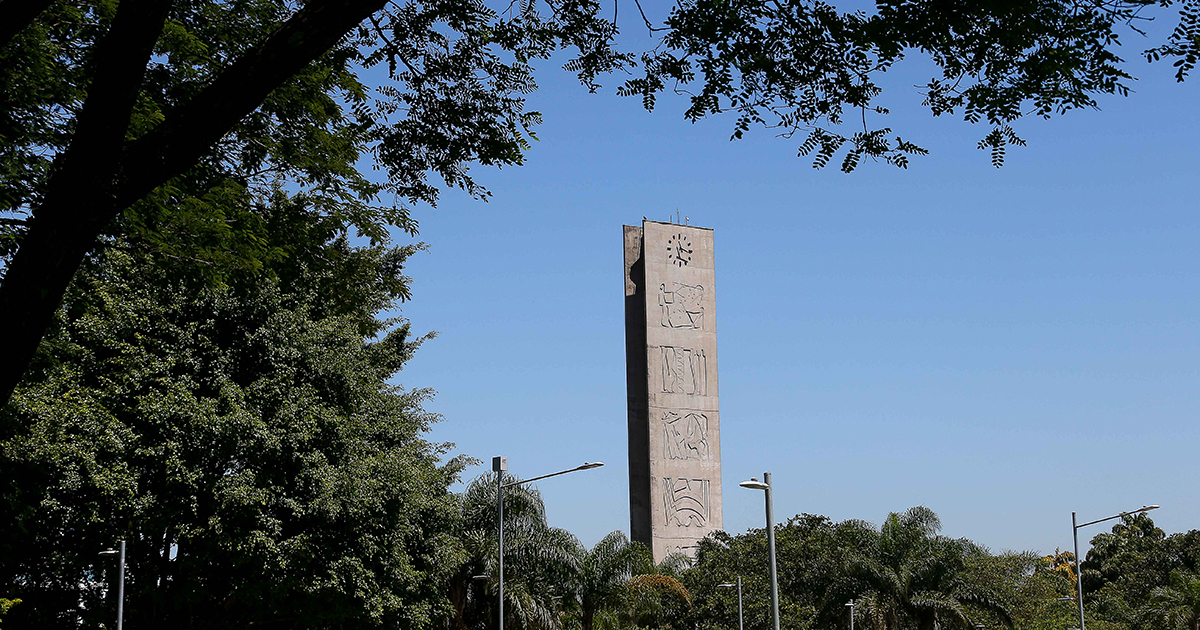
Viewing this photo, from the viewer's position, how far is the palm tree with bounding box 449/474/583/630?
33.0 m

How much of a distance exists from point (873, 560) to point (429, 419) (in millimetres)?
17463

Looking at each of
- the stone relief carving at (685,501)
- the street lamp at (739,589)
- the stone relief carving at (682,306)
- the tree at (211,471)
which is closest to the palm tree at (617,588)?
the street lamp at (739,589)

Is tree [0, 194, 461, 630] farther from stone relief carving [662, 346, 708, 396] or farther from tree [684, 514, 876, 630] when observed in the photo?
stone relief carving [662, 346, 708, 396]

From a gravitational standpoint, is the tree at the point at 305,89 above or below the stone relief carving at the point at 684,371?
below

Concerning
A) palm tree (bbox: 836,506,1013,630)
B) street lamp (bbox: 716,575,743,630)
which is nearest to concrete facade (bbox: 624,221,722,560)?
street lamp (bbox: 716,575,743,630)

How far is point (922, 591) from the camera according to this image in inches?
1576

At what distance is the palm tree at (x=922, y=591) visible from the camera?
39.6 m

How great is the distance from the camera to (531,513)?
35.3 metres

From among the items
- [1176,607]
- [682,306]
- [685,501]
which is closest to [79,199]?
[1176,607]

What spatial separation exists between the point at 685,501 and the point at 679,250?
13462 millimetres

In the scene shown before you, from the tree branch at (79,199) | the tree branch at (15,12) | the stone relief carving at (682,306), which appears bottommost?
the tree branch at (79,199)

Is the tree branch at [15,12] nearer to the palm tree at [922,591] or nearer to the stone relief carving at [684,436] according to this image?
the palm tree at [922,591]

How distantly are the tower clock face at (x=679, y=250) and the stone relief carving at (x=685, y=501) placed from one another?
11673 mm

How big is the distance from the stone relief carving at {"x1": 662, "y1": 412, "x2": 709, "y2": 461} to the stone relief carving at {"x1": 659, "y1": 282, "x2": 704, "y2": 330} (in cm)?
489
